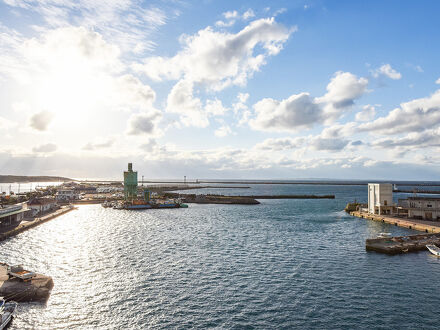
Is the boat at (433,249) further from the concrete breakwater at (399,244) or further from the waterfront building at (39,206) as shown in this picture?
the waterfront building at (39,206)

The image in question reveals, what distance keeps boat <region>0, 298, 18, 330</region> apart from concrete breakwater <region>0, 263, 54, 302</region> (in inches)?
91.0

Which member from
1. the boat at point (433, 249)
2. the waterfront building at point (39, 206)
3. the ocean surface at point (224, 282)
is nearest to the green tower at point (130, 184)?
the waterfront building at point (39, 206)

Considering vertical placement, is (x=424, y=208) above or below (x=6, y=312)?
above

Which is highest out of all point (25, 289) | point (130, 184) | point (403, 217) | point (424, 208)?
point (130, 184)

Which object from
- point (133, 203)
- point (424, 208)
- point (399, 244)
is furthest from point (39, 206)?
point (424, 208)

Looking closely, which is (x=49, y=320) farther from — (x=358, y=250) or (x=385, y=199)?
(x=385, y=199)

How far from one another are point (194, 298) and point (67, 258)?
83.2 ft

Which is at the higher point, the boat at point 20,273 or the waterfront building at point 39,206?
the waterfront building at point 39,206

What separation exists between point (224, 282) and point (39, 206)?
258 ft

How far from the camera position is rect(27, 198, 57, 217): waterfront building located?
278ft

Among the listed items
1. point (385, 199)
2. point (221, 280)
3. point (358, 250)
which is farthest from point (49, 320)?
point (385, 199)

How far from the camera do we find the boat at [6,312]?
23.8 metres

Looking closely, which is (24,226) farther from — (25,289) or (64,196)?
(64,196)

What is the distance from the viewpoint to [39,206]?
88438mm
